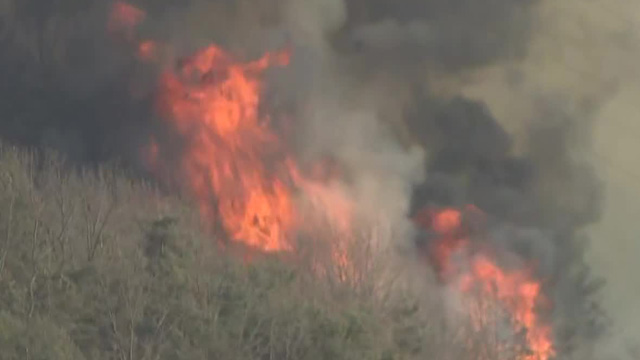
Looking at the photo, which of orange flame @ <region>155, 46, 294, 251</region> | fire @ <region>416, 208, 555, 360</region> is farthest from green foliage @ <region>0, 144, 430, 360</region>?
fire @ <region>416, 208, 555, 360</region>

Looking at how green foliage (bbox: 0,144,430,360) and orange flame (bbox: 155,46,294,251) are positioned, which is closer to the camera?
green foliage (bbox: 0,144,430,360)

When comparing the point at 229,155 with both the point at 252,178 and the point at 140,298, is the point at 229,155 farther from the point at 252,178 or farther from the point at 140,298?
the point at 140,298

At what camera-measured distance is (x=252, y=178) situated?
38.7 metres

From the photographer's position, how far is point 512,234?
45281 millimetres

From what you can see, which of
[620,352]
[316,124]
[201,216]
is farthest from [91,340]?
[620,352]

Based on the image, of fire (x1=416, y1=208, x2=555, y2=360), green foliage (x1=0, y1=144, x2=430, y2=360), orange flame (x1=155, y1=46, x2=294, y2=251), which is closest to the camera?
green foliage (x1=0, y1=144, x2=430, y2=360)

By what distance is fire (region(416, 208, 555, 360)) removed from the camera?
42812mm

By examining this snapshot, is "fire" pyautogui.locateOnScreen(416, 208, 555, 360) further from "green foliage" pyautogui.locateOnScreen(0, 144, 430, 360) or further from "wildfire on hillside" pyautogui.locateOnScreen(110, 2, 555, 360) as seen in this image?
"green foliage" pyautogui.locateOnScreen(0, 144, 430, 360)

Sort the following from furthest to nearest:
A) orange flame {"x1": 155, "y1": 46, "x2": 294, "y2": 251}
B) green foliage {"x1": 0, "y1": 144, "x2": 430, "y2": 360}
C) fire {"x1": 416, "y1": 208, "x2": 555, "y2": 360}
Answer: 1. fire {"x1": 416, "y1": 208, "x2": 555, "y2": 360}
2. orange flame {"x1": 155, "y1": 46, "x2": 294, "y2": 251}
3. green foliage {"x1": 0, "y1": 144, "x2": 430, "y2": 360}

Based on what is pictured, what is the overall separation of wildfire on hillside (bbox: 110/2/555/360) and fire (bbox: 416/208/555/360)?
0.17 feet

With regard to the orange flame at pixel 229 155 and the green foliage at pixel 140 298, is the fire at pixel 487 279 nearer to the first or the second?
the orange flame at pixel 229 155

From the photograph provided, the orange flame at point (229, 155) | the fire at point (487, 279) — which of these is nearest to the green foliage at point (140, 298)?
the orange flame at point (229, 155)

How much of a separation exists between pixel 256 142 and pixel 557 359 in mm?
14099

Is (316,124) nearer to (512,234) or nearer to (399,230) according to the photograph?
(399,230)
